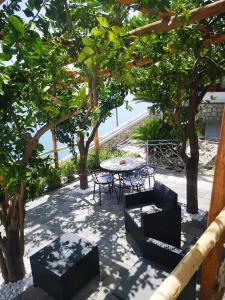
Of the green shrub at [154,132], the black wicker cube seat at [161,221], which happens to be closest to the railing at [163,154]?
the green shrub at [154,132]

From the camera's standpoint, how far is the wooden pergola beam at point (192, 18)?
3299 mm

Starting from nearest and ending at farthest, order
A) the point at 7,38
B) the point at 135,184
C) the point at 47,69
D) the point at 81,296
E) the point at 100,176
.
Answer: the point at 7,38
the point at 47,69
the point at 81,296
the point at 135,184
the point at 100,176

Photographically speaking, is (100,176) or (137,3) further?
(100,176)

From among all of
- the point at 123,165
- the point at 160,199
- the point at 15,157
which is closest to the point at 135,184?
the point at 123,165

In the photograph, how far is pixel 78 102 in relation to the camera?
2.87 meters

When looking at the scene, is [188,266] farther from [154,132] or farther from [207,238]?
[154,132]

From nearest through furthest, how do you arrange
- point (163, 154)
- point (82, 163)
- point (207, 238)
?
point (207, 238), point (82, 163), point (163, 154)

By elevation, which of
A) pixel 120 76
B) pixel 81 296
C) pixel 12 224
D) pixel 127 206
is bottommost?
pixel 81 296

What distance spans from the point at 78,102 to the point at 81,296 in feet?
9.65

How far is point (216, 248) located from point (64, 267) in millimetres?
2286

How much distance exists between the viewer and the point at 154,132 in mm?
10734

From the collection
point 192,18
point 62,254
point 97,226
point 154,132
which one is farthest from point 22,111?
point 154,132

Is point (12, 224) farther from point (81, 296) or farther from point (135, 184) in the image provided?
point (135, 184)

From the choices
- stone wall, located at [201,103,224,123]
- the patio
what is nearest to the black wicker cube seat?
the patio
